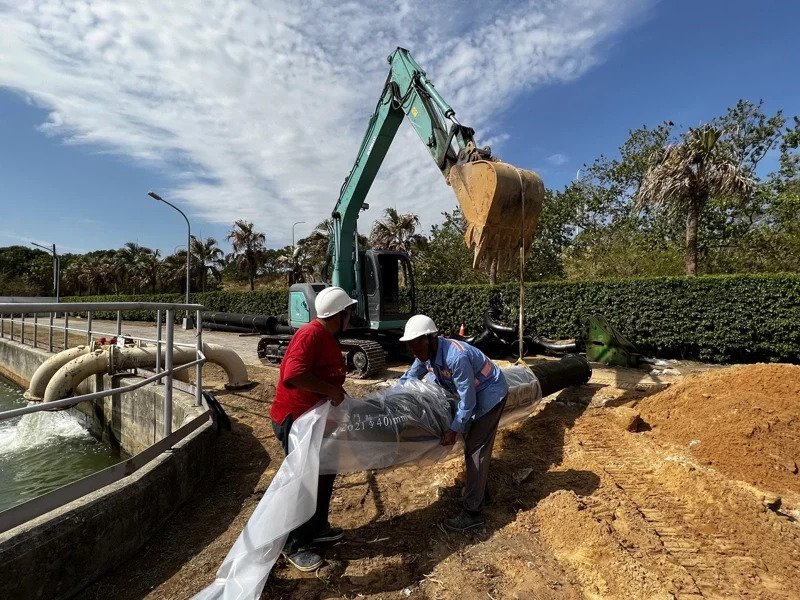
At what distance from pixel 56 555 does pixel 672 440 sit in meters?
5.51

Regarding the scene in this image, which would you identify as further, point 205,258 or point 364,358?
point 205,258

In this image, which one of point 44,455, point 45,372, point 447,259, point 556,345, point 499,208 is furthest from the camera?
point 447,259

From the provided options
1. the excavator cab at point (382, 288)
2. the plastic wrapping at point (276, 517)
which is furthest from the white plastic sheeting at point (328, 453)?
the excavator cab at point (382, 288)

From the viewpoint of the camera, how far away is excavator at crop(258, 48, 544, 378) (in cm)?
544

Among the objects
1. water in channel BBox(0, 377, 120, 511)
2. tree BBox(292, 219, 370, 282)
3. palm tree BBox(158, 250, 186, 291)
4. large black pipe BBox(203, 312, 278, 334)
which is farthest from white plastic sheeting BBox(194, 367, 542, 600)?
palm tree BBox(158, 250, 186, 291)

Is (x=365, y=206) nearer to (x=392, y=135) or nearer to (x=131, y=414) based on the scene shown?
(x=392, y=135)

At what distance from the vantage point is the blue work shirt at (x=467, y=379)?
358 centimetres

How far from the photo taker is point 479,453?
373cm

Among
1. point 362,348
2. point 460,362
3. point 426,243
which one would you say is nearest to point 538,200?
point 460,362

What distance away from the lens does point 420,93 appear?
312 inches

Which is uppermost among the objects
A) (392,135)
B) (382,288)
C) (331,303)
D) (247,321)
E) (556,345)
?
(392,135)

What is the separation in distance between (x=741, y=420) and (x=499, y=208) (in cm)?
341

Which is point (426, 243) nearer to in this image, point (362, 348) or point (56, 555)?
point (362, 348)

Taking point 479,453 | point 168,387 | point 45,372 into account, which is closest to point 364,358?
point 45,372
